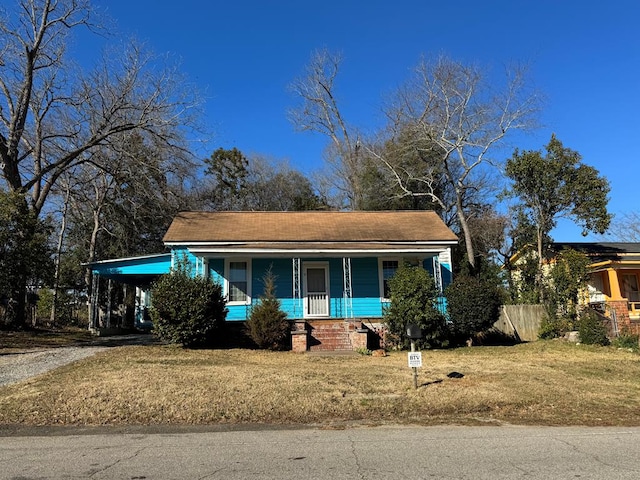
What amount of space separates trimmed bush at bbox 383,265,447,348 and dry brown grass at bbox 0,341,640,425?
8.57 ft

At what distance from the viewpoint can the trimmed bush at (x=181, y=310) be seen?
1323 centimetres

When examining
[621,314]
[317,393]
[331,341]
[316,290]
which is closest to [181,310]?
[331,341]

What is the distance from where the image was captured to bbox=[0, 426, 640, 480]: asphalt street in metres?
4.54

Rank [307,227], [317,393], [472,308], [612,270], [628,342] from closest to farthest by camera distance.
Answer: [317,393], [628,342], [472,308], [307,227], [612,270]

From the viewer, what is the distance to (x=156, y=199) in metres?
23.0

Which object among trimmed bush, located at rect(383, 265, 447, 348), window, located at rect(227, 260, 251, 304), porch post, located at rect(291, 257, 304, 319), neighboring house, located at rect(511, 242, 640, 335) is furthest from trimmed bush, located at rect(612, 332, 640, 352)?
window, located at rect(227, 260, 251, 304)

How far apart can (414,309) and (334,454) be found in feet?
31.1

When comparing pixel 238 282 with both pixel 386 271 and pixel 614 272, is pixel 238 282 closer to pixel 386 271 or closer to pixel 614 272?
pixel 386 271

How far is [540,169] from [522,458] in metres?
18.3

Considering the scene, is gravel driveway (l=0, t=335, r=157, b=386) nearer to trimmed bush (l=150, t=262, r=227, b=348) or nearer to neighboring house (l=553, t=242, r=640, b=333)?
trimmed bush (l=150, t=262, r=227, b=348)

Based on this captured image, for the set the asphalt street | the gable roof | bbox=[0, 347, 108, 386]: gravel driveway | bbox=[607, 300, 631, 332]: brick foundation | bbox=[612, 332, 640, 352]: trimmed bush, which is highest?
the gable roof

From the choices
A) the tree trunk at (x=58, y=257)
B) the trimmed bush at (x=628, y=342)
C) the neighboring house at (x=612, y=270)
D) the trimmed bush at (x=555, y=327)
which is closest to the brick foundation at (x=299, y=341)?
the trimmed bush at (x=555, y=327)

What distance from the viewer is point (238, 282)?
17578 millimetres

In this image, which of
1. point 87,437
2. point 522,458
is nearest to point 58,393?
point 87,437
